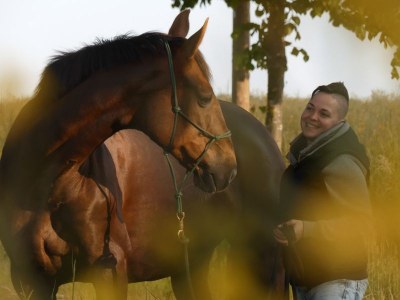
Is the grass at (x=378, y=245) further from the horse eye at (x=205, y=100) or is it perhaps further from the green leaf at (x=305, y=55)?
the green leaf at (x=305, y=55)

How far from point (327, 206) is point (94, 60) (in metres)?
1.50

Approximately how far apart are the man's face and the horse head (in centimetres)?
53

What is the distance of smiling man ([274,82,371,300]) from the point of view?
10.9ft

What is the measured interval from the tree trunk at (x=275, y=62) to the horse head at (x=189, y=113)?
12.9 feet

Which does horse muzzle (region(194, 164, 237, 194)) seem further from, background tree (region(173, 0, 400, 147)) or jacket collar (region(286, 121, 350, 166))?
background tree (region(173, 0, 400, 147))

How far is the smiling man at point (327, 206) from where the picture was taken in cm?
333

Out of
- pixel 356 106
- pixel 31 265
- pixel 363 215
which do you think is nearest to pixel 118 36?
pixel 31 265

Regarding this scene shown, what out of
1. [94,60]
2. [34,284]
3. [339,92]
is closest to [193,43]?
[94,60]

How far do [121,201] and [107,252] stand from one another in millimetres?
384

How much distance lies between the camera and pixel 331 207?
11.1ft

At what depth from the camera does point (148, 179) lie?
469 cm

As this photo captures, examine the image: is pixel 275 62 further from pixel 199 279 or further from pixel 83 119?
pixel 83 119

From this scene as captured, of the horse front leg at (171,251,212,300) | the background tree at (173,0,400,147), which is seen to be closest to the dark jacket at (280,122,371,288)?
the horse front leg at (171,251,212,300)

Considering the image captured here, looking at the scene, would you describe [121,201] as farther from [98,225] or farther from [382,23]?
[382,23]
